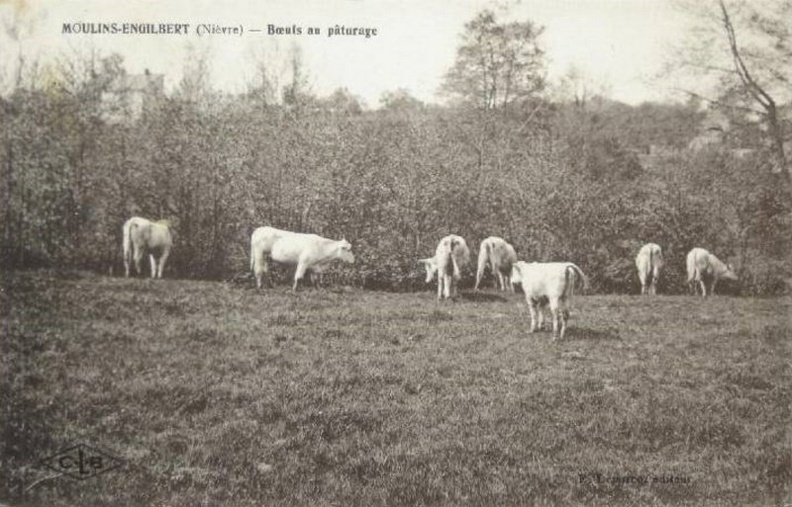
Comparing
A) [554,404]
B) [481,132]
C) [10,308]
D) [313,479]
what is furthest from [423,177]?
[10,308]

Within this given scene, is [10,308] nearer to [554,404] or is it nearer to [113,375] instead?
[113,375]

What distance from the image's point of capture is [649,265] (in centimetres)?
848

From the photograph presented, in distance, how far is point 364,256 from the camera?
7.98 m

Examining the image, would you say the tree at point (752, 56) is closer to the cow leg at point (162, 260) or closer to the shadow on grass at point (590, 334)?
the shadow on grass at point (590, 334)

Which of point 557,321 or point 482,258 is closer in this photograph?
point 557,321

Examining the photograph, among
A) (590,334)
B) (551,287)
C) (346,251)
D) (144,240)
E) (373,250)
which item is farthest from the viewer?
(373,250)

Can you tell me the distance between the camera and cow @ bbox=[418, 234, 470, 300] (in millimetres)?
8219

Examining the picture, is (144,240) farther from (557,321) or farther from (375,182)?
(557,321)

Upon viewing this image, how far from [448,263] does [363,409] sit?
10.4 ft

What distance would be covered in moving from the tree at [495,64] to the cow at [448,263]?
200 cm

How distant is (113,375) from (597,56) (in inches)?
203

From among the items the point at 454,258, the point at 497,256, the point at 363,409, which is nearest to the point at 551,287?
the point at 454,258

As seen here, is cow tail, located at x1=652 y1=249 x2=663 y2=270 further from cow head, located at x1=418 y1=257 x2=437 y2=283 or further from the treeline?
cow head, located at x1=418 y1=257 x2=437 y2=283

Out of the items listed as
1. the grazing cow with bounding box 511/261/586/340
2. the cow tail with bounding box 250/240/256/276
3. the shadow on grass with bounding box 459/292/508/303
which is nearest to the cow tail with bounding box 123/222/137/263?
the cow tail with bounding box 250/240/256/276
